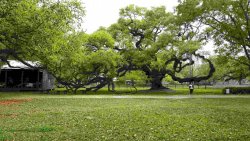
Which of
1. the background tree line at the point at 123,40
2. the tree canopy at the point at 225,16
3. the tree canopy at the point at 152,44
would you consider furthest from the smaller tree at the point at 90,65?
the tree canopy at the point at 225,16

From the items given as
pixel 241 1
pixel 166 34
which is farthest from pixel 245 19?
pixel 166 34

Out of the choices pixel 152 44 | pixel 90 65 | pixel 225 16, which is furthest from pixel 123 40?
pixel 225 16

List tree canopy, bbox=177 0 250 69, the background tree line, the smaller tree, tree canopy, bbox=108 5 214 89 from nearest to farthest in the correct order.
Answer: the background tree line, tree canopy, bbox=177 0 250 69, the smaller tree, tree canopy, bbox=108 5 214 89

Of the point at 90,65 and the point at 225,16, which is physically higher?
the point at 225,16

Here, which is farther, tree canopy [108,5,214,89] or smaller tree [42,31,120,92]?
tree canopy [108,5,214,89]

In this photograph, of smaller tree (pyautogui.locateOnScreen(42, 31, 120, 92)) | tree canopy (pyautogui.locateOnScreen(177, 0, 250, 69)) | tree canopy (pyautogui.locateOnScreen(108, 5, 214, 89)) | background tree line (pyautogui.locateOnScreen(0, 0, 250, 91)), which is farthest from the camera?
tree canopy (pyautogui.locateOnScreen(108, 5, 214, 89))

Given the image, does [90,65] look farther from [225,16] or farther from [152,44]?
[225,16]

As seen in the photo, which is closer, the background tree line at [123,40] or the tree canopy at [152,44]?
the background tree line at [123,40]

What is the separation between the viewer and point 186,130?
11.5 meters

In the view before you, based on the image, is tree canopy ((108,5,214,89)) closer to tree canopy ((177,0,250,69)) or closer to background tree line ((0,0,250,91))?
background tree line ((0,0,250,91))

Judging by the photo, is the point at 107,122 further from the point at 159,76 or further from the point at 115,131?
the point at 159,76

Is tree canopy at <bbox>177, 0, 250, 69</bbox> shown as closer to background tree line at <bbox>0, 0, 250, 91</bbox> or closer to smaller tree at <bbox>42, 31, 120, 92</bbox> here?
background tree line at <bbox>0, 0, 250, 91</bbox>

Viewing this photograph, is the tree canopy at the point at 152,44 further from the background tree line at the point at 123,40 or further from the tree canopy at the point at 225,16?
the tree canopy at the point at 225,16

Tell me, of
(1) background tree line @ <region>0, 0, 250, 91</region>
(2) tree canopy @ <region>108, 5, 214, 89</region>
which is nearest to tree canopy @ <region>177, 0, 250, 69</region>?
(1) background tree line @ <region>0, 0, 250, 91</region>
